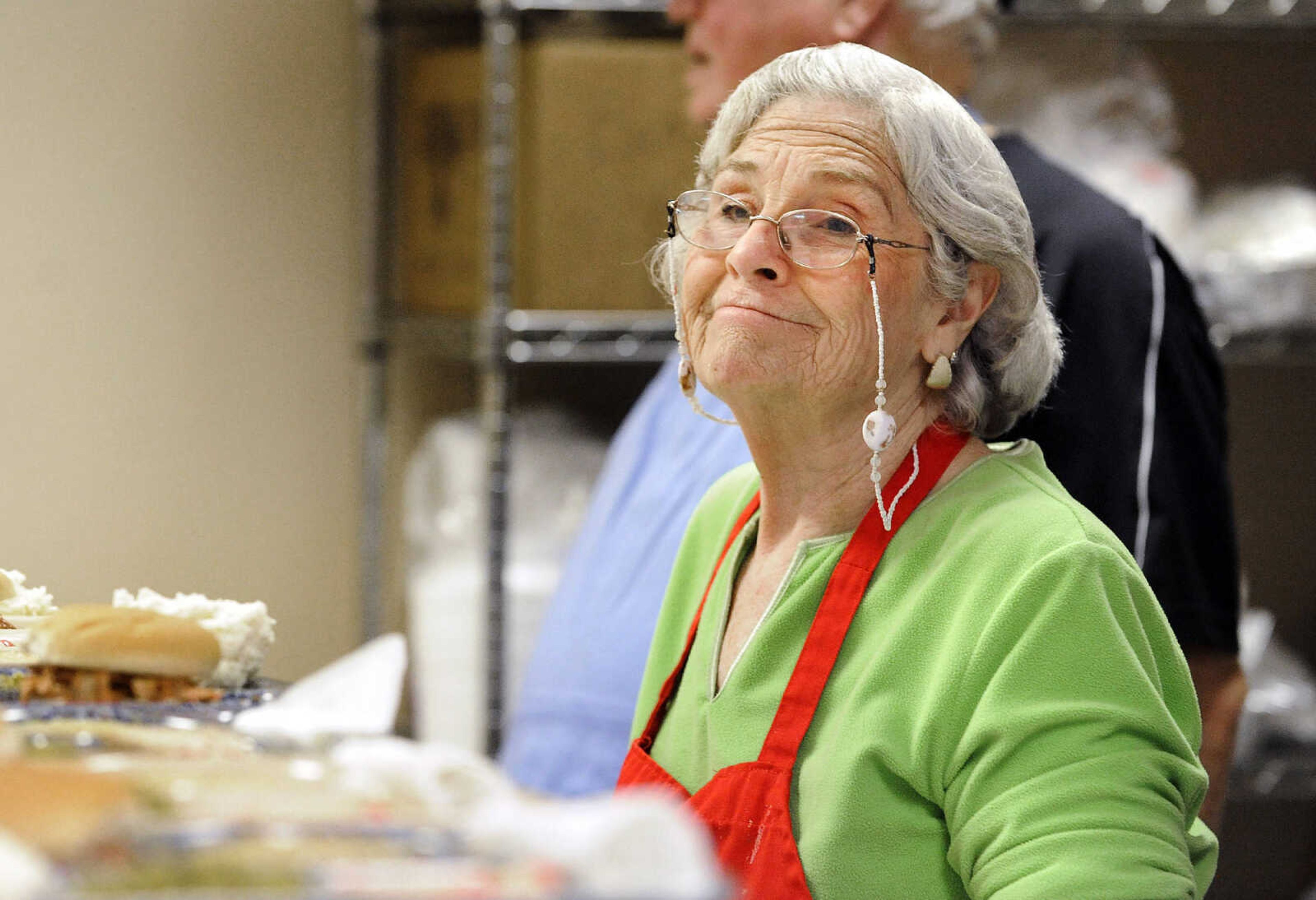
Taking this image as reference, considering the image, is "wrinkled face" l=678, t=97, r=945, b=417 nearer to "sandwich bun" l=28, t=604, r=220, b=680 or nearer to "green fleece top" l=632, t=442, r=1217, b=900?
"green fleece top" l=632, t=442, r=1217, b=900

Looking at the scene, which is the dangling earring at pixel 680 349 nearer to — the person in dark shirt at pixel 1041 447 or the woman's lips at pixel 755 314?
the woman's lips at pixel 755 314

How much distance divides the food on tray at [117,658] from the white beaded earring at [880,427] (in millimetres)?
533

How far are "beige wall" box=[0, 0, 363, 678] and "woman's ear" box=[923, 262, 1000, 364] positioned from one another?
1.57 feet

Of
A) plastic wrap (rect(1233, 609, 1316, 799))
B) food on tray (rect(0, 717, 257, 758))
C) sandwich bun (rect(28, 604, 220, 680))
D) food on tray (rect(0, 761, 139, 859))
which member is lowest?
plastic wrap (rect(1233, 609, 1316, 799))

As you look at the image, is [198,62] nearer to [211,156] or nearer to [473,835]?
[211,156]

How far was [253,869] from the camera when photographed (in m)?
0.38

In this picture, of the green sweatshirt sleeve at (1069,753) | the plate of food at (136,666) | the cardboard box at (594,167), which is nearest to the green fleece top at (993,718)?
the green sweatshirt sleeve at (1069,753)

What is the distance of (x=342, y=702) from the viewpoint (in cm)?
56

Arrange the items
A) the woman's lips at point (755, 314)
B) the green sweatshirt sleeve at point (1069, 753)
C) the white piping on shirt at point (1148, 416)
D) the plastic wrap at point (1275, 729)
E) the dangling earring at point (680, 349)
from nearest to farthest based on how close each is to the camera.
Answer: the green sweatshirt sleeve at point (1069, 753)
the woman's lips at point (755, 314)
the dangling earring at point (680, 349)
the white piping on shirt at point (1148, 416)
the plastic wrap at point (1275, 729)

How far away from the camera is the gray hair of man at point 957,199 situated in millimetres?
1071

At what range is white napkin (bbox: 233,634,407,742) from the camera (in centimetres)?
52

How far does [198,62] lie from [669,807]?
200 cm

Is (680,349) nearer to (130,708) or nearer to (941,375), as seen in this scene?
(941,375)

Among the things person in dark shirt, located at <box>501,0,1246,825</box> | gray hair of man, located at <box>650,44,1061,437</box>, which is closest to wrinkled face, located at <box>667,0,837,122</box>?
person in dark shirt, located at <box>501,0,1246,825</box>
